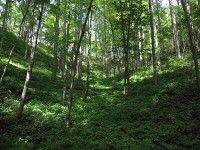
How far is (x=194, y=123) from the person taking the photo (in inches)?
395

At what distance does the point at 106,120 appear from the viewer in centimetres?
1154

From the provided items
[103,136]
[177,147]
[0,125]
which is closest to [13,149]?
[0,125]

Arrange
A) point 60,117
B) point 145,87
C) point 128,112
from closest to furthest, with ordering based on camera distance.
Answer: point 60,117
point 128,112
point 145,87

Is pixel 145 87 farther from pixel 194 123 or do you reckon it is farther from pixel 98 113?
pixel 194 123

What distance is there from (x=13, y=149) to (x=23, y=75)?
11.4m

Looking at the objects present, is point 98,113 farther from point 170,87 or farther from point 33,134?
point 170,87

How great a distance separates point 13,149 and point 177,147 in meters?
6.64

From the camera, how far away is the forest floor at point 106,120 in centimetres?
857

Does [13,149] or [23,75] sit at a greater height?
[23,75]

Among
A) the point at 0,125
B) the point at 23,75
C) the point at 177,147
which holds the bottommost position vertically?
the point at 177,147

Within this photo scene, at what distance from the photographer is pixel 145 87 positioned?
1736 centimetres

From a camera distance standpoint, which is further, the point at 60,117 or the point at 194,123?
the point at 60,117

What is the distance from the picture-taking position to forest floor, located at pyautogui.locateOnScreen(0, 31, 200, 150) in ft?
28.1

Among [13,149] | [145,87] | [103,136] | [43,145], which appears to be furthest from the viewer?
[145,87]
